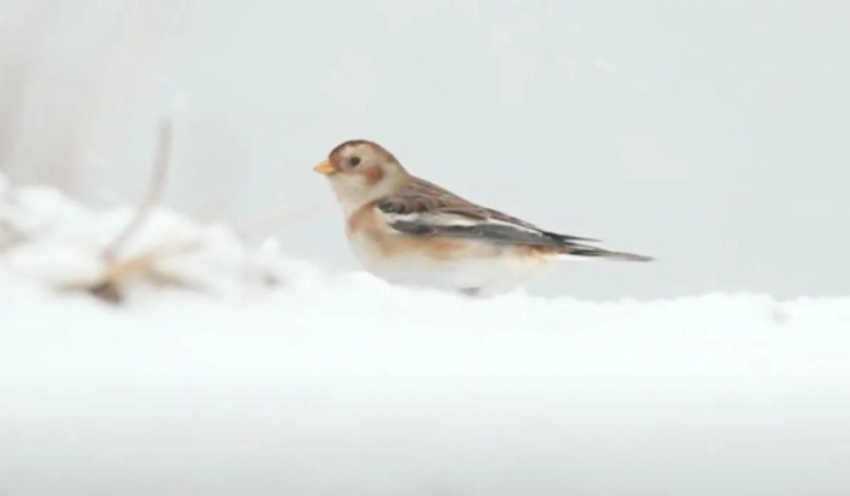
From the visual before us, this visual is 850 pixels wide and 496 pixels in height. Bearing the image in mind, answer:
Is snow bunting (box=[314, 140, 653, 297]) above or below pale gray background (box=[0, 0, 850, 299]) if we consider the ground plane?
below

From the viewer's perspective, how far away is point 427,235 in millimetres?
917

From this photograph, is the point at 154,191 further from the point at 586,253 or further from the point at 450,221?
the point at 586,253

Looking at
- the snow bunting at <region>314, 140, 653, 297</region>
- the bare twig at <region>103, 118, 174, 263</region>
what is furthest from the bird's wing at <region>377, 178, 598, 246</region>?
the bare twig at <region>103, 118, 174, 263</region>

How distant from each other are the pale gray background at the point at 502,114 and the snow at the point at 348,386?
6 centimetres

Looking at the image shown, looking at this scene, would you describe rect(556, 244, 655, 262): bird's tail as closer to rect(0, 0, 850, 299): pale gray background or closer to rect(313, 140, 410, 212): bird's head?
rect(0, 0, 850, 299): pale gray background

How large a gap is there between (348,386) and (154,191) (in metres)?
0.21

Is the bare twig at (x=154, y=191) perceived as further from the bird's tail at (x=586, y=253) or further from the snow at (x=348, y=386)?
the bird's tail at (x=586, y=253)

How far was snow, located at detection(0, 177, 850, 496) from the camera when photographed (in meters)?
0.76

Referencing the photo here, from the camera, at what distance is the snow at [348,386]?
76cm

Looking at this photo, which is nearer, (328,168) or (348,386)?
(348,386)

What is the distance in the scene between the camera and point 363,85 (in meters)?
0.97

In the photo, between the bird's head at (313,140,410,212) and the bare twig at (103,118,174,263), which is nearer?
the bare twig at (103,118,174,263)

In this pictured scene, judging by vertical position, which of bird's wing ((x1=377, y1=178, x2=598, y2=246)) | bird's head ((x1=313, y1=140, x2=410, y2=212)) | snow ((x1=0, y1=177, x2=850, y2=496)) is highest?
bird's head ((x1=313, y1=140, x2=410, y2=212))

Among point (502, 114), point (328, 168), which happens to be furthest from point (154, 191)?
point (502, 114)
